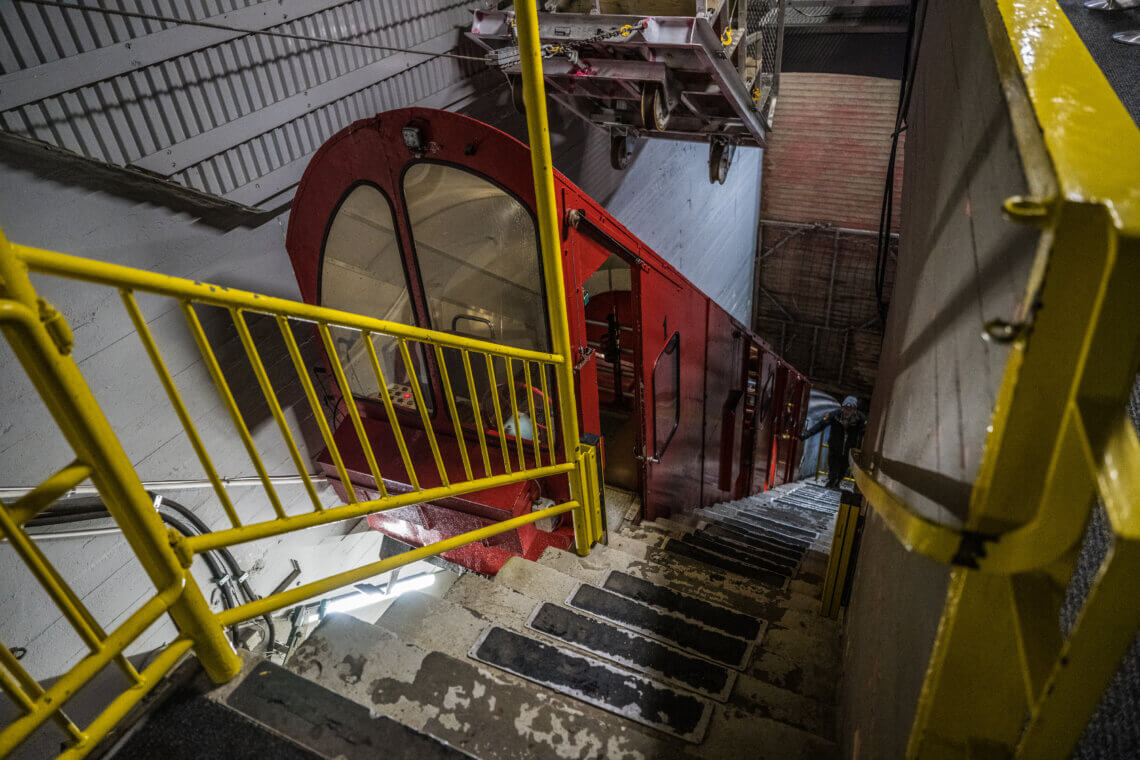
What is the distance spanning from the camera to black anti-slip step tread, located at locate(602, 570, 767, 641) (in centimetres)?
335

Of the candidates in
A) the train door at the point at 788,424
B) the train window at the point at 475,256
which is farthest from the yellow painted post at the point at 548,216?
the train door at the point at 788,424

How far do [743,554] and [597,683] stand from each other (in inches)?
116

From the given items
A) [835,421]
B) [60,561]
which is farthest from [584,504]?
[835,421]

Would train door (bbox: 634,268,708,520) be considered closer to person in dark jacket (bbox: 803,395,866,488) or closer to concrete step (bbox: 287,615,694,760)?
concrete step (bbox: 287,615,694,760)

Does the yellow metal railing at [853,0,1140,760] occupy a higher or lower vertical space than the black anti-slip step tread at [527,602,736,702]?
higher

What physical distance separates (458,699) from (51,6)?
3621mm

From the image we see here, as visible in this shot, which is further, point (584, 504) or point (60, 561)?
point (584, 504)

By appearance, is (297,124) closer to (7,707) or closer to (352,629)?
(352,629)

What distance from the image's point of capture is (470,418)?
423 centimetres

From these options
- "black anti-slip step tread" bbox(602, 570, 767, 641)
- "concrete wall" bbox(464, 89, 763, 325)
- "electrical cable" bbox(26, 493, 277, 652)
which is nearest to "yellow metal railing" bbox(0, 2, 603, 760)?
"black anti-slip step tread" bbox(602, 570, 767, 641)

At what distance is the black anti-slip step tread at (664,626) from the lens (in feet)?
10.0

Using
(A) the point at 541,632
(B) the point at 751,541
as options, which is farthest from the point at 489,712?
(B) the point at 751,541

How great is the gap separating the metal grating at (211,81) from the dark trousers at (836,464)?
723 centimetres

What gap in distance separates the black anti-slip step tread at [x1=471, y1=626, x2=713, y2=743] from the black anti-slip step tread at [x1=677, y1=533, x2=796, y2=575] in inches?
89.0
